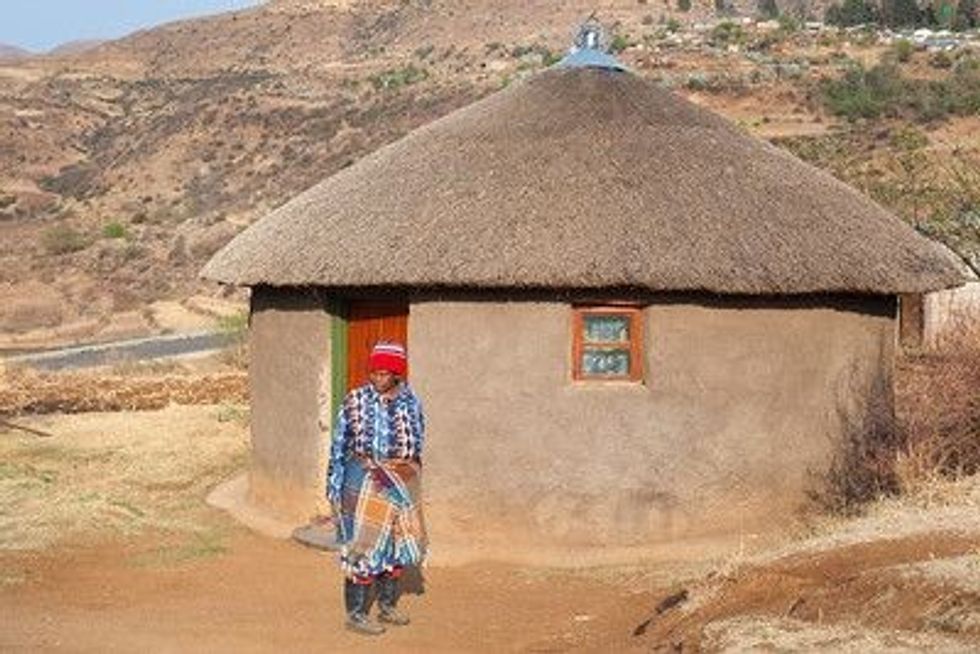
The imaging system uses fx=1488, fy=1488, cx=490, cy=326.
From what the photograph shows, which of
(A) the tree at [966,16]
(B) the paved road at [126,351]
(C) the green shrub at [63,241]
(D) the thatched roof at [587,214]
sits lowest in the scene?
(B) the paved road at [126,351]

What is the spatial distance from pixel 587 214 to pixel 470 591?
2.88 metres

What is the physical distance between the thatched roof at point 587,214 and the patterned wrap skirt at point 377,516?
90.8 inches

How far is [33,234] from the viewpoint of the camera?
54.7 m

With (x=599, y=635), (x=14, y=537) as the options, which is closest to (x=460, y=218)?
(x=599, y=635)

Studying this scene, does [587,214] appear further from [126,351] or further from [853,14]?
[853,14]

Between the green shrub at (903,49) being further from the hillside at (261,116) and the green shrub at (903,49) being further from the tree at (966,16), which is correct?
the tree at (966,16)

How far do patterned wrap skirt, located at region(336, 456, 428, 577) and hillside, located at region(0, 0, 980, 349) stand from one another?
602 inches

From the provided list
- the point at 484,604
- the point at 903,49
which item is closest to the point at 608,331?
the point at 484,604

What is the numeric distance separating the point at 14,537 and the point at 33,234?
44.9 m

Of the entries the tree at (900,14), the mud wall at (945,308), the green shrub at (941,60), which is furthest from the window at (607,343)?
the tree at (900,14)

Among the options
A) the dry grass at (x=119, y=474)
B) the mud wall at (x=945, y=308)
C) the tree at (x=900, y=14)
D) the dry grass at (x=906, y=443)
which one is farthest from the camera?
the tree at (x=900, y=14)

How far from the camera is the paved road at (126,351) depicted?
99.5 feet

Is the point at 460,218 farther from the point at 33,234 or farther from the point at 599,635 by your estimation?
the point at 33,234

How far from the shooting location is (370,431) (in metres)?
8.61
